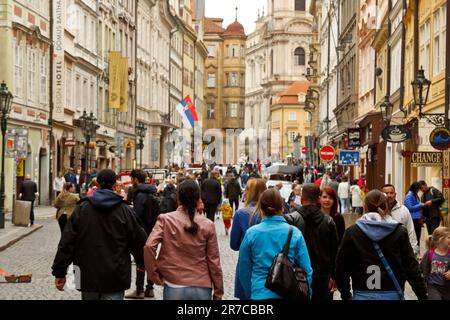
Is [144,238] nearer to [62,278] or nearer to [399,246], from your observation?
[62,278]

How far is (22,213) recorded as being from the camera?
29500 millimetres

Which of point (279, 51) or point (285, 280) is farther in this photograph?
point (279, 51)

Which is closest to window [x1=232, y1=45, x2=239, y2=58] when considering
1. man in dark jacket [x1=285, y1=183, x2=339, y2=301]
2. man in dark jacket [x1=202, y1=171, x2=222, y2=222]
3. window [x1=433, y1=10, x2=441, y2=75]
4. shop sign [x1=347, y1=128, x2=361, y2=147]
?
shop sign [x1=347, y1=128, x2=361, y2=147]

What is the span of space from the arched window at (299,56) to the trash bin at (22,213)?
115056 mm

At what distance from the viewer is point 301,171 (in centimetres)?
6912

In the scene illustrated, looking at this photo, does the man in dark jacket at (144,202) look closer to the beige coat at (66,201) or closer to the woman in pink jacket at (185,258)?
the beige coat at (66,201)

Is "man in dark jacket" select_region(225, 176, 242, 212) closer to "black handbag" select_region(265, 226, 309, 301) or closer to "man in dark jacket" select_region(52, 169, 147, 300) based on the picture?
"man in dark jacket" select_region(52, 169, 147, 300)

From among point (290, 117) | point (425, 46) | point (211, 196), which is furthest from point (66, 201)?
point (290, 117)

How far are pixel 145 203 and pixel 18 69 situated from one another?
82.2 ft

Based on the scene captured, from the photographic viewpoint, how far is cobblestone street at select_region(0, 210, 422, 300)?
14633 millimetres

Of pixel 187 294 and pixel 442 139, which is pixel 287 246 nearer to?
pixel 187 294

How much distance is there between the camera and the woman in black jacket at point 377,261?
8.84m

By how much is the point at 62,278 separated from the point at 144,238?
2.41 feet
